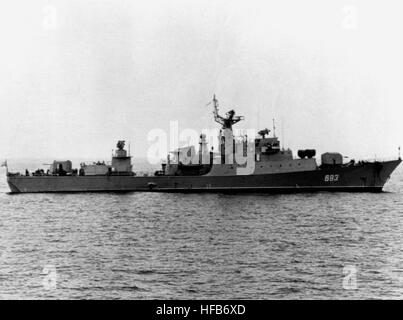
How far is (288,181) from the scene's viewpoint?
4116 centimetres

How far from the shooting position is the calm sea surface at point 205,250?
15.0 meters

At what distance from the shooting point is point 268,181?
135ft

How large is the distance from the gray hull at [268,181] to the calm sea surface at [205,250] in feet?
18.4

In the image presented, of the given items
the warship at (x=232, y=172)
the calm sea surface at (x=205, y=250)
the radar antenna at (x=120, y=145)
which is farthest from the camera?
the radar antenna at (x=120, y=145)

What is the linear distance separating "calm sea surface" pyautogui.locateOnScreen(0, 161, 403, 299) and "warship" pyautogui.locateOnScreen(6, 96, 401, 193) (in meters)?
5.71

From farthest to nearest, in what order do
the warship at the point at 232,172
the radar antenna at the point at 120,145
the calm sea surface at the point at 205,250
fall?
the radar antenna at the point at 120,145, the warship at the point at 232,172, the calm sea surface at the point at 205,250

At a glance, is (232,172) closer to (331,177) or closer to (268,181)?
(268,181)

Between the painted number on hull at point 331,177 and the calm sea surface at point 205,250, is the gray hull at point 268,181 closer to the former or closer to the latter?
the painted number on hull at point 331,177

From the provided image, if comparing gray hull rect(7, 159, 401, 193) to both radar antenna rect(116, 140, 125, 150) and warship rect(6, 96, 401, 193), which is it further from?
radar antenna rect(116, 140, 125, 150)

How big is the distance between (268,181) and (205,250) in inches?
870

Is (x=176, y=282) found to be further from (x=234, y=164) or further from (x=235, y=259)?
(x=234, y=164)

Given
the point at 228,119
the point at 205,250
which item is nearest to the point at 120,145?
the point at 228,119

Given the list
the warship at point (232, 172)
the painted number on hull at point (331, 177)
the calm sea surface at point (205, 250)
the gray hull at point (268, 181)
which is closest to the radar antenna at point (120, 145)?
the warship at point (232, 172)

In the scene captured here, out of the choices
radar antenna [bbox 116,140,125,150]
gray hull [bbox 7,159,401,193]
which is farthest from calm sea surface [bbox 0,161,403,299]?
radar antenna [bbox 116,140,125,150]
